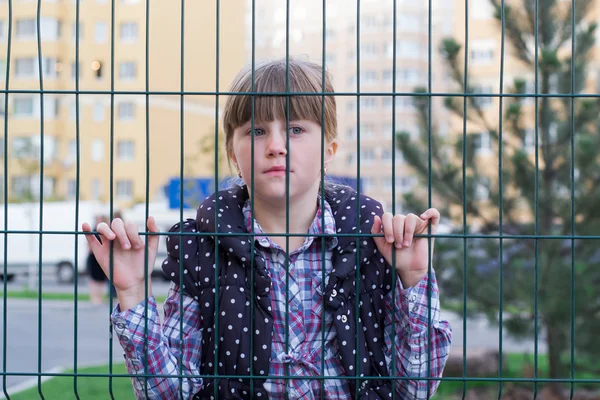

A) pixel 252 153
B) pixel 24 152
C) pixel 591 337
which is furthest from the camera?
pixel 24 152

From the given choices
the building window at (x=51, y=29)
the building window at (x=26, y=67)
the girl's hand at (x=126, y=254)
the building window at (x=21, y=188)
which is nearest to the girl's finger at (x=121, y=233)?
the girl's hand at (x=126, y=254)

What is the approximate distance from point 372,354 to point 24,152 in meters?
24.4

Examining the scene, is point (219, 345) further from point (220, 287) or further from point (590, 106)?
point (590, 106)

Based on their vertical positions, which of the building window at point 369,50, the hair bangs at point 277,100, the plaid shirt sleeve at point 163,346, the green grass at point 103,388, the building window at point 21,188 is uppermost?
the building window at point 369,50

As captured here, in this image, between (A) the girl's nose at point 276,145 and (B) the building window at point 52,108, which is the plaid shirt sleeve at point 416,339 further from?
(B) the building window at point 52,108

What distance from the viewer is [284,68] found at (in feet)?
6.25

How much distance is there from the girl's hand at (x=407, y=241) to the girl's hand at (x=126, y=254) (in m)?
0.51

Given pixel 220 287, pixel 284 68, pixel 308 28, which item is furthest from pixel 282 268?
pixel 308 28

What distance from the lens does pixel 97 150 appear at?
35.4 metres

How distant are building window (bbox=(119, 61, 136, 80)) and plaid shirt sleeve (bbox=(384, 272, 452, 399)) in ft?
114

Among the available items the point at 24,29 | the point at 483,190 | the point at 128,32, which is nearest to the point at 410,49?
the point at 128,32

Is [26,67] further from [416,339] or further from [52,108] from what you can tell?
[416,339]

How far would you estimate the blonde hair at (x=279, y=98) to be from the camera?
1.82 m

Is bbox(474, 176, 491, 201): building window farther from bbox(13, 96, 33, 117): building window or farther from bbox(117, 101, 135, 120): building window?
bbox(13, 96, 33, 117): building window
